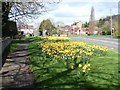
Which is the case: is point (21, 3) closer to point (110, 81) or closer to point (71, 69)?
point (71, 69)

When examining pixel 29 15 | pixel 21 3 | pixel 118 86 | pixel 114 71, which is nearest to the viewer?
pixel 118 86

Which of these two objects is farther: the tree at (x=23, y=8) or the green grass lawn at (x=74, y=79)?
the tree at (x=23, y=8)

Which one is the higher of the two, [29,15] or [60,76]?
[29,15]

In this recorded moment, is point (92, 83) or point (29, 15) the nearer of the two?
point (92, 83)

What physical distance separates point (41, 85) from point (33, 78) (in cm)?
154

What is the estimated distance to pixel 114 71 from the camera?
11.6 meters

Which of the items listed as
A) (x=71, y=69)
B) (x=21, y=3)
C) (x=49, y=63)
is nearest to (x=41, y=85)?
(x=71, y=69)

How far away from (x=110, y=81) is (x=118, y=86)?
0.73 metres

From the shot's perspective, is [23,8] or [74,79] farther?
[23,8]

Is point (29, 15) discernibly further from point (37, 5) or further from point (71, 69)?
point (71, 69)

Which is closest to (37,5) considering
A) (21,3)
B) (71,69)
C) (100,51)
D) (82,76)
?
(21,3)

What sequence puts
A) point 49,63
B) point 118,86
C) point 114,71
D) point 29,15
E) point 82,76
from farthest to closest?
1. point 29,15
2. point 49,63
3. point 114,71
4. point 82,76
5. point 118,86

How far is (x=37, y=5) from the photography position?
20422 mm

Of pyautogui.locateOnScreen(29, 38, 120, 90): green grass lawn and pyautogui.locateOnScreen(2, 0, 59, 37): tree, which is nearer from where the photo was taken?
pyautogui.locateOnScreen(29, 38, 120, 90): green grass lawn
